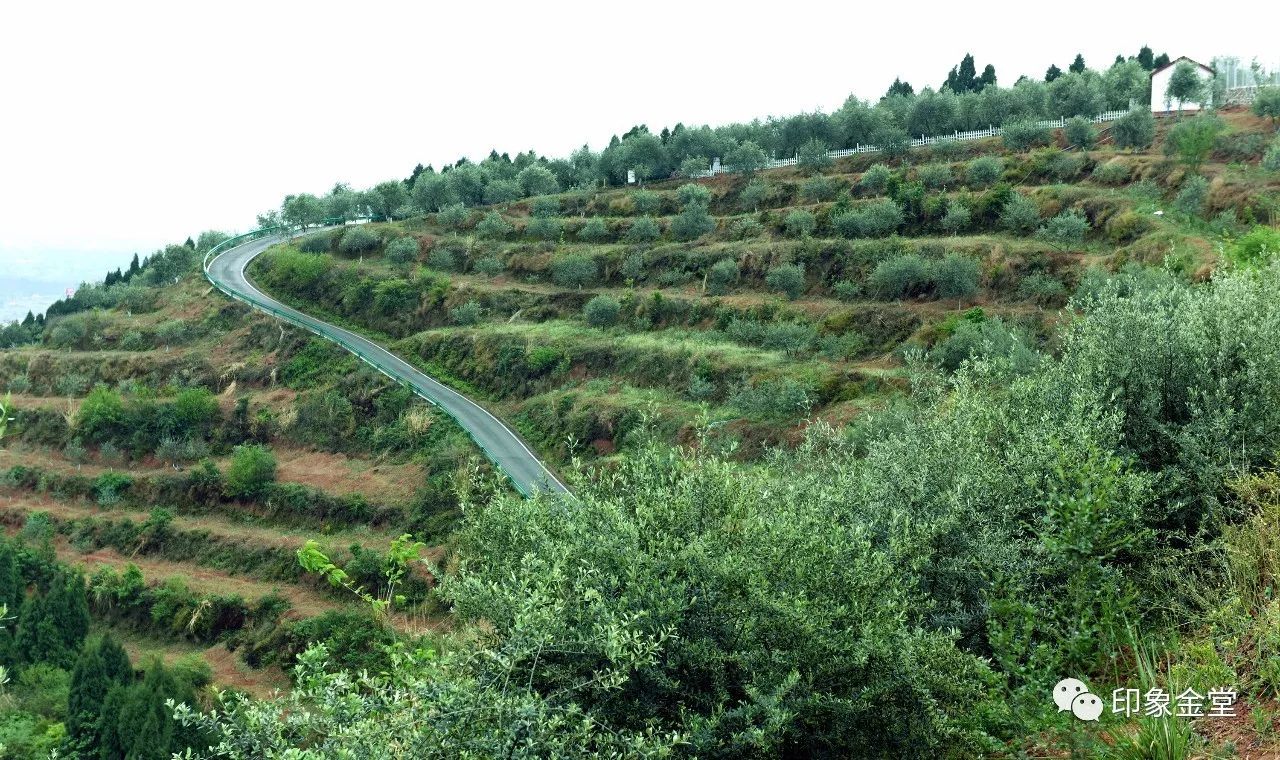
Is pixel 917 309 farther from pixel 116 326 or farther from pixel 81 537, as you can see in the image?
pixel 116 326

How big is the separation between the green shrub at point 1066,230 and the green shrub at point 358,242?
44.7 metres

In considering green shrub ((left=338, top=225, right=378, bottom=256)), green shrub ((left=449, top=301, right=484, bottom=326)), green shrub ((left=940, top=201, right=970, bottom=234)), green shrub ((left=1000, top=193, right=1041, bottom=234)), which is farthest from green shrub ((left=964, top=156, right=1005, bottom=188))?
green shrub ((left=338, top=225, right=378, bottom=256))

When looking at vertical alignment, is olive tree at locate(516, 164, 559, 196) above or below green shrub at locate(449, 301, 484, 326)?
above

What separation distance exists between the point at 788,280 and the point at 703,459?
3941 centimetres

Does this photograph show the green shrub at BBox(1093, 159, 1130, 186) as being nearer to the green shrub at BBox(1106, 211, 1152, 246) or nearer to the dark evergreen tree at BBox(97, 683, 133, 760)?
the green shrub at BBox(1106, 211, 1152, 246)

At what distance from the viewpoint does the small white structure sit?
5728cm

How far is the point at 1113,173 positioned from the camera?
155ft

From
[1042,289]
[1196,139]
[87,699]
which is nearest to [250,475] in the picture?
[87,699]

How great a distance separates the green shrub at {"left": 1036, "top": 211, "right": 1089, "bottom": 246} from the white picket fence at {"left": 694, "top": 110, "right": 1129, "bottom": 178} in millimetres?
17512

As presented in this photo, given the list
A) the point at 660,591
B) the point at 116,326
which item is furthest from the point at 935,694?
the point at 116,326

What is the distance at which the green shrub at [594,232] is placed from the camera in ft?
202

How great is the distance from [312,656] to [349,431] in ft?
135

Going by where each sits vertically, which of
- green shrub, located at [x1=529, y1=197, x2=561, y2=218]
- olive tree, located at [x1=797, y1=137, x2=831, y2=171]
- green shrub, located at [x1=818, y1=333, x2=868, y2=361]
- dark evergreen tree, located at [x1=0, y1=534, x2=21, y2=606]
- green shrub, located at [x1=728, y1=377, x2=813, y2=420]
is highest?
olive tree, located at [x1=797, y1=137, x2=831, y2=171]

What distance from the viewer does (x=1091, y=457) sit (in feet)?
28.9
